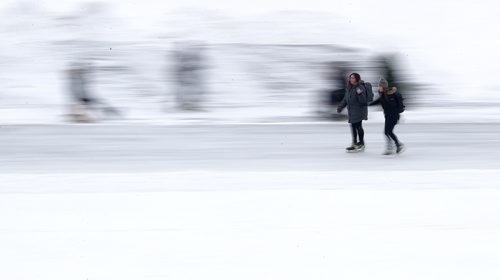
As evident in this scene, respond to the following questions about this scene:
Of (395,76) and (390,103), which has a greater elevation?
(390,103)

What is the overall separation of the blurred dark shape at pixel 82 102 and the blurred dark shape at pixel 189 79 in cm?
156

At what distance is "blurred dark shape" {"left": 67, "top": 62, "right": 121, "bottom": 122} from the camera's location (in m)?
16.6

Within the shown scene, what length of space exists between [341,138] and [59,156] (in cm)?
451

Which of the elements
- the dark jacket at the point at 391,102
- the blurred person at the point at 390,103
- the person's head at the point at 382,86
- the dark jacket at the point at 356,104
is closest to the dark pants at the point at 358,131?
the dark jacket at the point at 356,104

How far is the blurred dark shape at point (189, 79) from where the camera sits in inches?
711

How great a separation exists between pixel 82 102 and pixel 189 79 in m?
2.54

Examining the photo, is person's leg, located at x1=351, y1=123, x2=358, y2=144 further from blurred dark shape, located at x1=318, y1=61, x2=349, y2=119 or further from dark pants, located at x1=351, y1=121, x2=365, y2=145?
blurred dark shape, located at x1=318, y1=61, x2=349, y2=119

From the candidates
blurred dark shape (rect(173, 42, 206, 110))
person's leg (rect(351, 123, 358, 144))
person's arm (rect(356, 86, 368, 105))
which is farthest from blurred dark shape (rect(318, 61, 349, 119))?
person's arm (rect(356, 86, 368, 105))

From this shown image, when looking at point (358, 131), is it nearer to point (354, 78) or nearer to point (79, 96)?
point (354, 78)

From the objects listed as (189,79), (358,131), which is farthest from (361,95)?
(189,79)

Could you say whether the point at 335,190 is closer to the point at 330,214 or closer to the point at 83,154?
the point at 330,214

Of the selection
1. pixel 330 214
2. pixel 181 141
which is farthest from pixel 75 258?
pixel 181 141

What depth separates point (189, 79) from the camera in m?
18.3

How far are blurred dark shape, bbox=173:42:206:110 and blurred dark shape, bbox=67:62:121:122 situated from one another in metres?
1.56
